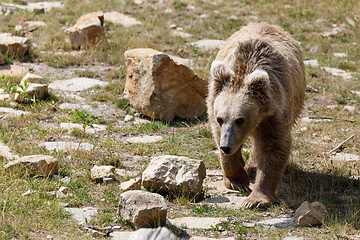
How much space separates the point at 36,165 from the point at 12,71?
4.15 metres

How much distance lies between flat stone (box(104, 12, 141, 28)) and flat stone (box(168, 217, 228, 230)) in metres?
8.35

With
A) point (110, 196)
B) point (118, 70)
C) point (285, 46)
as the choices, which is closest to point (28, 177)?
point (110, 196)

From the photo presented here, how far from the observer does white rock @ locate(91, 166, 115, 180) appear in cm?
479

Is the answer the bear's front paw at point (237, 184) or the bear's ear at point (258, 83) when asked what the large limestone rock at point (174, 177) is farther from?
Result: the bear's ear at point (258, 83)

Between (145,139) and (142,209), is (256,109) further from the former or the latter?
(145,139)

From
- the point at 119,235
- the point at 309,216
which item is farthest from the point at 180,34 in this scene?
the point at 119,235

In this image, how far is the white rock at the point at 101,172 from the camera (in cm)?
479

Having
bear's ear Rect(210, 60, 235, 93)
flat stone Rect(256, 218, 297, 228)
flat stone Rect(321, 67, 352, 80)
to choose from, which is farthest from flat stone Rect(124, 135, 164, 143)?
flat stone Rect(321, 67, 352, 80)

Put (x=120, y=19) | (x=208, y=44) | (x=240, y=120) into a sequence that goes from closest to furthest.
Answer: (x=240, y=120), (x=208, y=44), (x=120, y=19)

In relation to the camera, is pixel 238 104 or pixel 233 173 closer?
pixel 238 104

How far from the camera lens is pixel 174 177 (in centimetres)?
448

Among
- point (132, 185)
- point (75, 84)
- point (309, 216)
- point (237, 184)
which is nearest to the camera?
point (309, 216)

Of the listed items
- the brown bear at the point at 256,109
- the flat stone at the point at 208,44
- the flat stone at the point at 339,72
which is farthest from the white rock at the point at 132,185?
the flat stone at the point at 208,44

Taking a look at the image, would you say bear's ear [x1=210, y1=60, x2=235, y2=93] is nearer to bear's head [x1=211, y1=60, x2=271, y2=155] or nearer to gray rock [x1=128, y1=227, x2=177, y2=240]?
bear's head [x1=211, y1=60, x2=271, y2=155]
